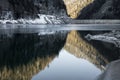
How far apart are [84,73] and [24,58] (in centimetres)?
1684

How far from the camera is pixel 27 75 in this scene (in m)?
34.8

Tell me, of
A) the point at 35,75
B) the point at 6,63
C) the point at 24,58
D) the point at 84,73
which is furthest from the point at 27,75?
the point at 24,58

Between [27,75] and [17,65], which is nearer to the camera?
[27,75]

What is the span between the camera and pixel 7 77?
32375mm

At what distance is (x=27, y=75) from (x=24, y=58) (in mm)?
15989

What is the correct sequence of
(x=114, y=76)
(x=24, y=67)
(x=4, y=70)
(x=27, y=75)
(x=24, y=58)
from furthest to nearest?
1. (x=24, y=58)
2. (x=24, y=67)
3. (x=4, y=70)
4. (x=27, y=75)
5. (x=114, y=76)

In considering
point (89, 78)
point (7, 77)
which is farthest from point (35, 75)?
point (89, 78)

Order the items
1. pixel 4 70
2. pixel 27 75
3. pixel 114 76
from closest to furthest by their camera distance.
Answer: pixel 114 76 → pixel 27 75 → pixel 4 70

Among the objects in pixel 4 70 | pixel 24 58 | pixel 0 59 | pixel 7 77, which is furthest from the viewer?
pixel 24 58

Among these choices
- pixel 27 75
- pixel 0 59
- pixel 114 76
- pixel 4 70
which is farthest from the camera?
pixel 0 59

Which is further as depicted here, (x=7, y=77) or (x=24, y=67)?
(x=24, y=67)

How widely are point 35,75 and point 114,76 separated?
11487mm

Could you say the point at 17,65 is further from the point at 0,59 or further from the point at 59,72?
the point at 59,72

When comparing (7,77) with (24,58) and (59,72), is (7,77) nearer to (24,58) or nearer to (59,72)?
(59,72)
